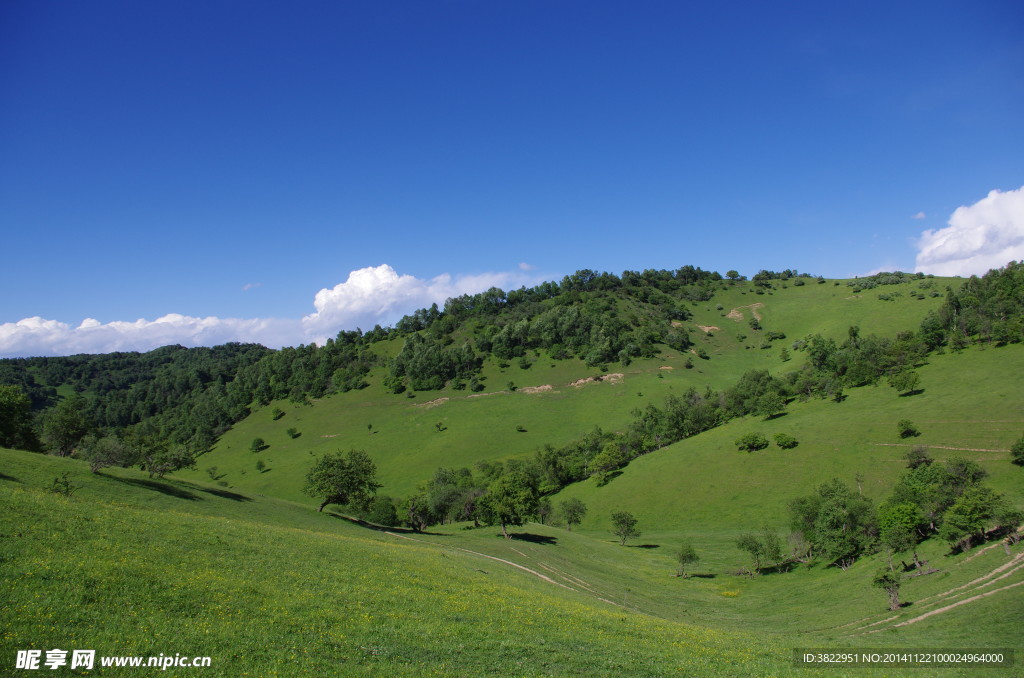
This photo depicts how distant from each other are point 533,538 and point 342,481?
2824cm

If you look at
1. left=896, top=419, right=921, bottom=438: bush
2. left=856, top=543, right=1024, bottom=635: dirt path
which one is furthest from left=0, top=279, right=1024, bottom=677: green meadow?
left=896, top=419, right=921, bottom=438: bush

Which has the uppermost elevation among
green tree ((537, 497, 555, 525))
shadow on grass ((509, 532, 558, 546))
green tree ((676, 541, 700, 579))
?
shadow on grass ((509, 532, 558, 546))

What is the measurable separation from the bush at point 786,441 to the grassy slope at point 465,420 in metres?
53.8

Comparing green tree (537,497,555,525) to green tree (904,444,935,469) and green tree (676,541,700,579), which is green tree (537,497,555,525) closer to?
green tree (676,541,700,579)

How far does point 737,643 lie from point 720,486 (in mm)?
78091

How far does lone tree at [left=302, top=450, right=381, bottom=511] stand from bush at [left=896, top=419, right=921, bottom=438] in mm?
98126

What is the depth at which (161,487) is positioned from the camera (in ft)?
151

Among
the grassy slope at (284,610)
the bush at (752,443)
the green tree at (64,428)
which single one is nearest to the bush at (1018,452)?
the bush at (752,443)

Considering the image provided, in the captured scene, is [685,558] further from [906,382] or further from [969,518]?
[906,382]

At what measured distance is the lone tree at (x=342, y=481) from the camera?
6284 centimetres

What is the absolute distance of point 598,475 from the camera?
11662 cm

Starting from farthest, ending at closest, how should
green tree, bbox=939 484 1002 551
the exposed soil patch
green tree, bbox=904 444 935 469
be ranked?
the exposed soil patch, green tree, bbox=904 444 935 469, green tree, bbox=939 484 1002 551

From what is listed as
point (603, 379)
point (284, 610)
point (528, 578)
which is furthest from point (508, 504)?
point (603, 379)

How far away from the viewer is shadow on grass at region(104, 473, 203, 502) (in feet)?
145
